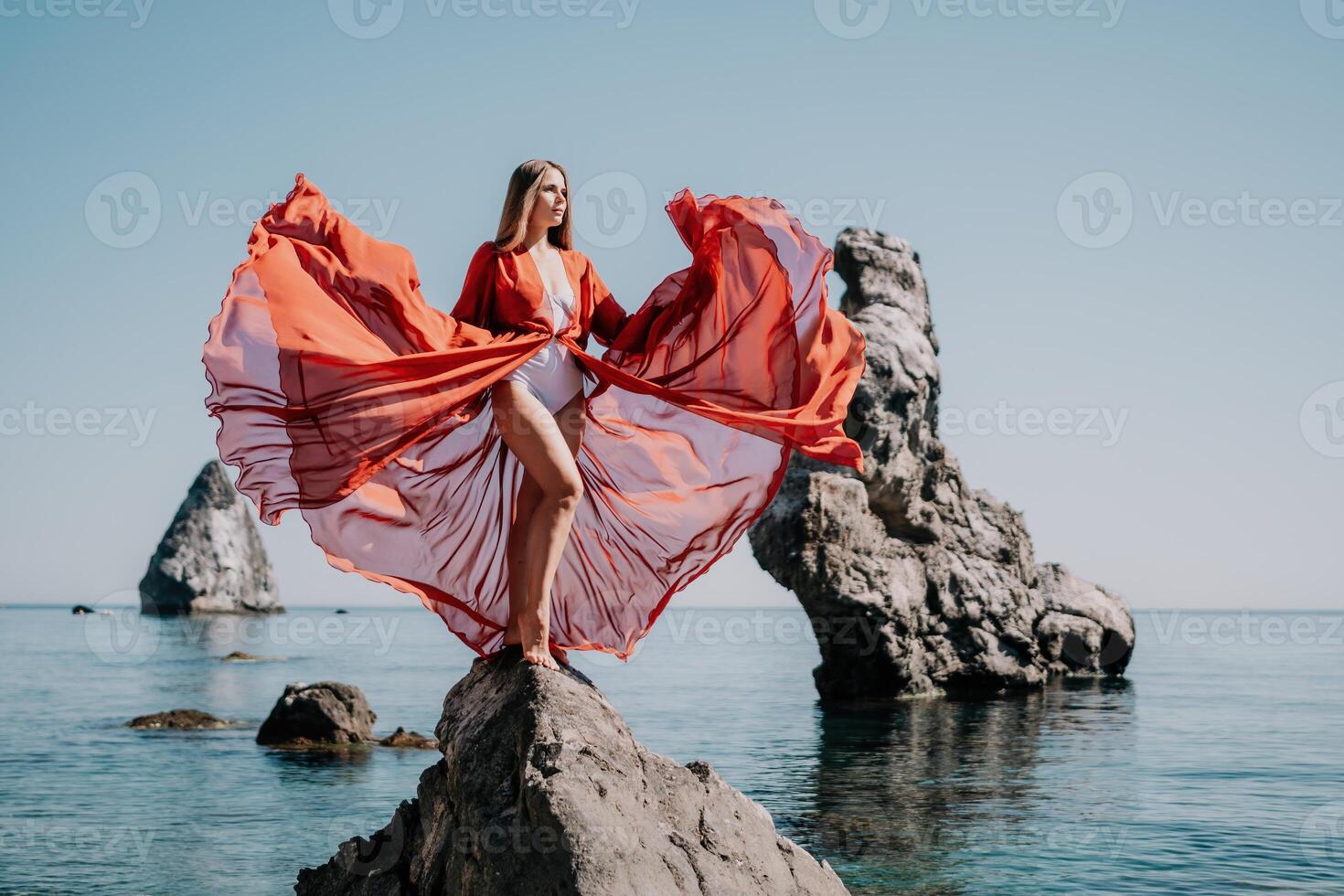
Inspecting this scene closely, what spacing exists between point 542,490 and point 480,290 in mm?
1147

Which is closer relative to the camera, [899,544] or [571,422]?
[571,422]

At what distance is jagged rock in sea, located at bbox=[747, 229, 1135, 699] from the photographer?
26062 millimetres

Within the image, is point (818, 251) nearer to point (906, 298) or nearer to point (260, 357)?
point (260, 357)

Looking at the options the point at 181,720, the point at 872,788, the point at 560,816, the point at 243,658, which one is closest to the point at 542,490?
the point at 560,816

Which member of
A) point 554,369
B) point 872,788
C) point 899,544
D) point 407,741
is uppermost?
point 554,369

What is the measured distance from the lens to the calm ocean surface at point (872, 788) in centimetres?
1296

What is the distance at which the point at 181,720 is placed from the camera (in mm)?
27922

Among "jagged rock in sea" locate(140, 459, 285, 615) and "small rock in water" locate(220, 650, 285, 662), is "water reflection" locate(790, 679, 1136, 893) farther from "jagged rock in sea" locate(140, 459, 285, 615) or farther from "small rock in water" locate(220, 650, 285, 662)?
"jagged rock in sea" locate(140, 459, 285, 615)

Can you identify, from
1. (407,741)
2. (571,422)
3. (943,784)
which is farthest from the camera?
(407,741)

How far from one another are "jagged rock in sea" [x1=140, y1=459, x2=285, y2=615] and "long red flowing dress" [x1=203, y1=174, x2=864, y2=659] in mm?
109014

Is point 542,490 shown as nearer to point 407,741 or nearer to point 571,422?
point 571,422

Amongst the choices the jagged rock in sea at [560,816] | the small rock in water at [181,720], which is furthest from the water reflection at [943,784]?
the small rock in water at [181,720]

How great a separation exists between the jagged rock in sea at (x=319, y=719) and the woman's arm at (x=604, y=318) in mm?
17771

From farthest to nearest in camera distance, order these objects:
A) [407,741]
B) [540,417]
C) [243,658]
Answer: [243,658]
[407,741]
[540,417]
